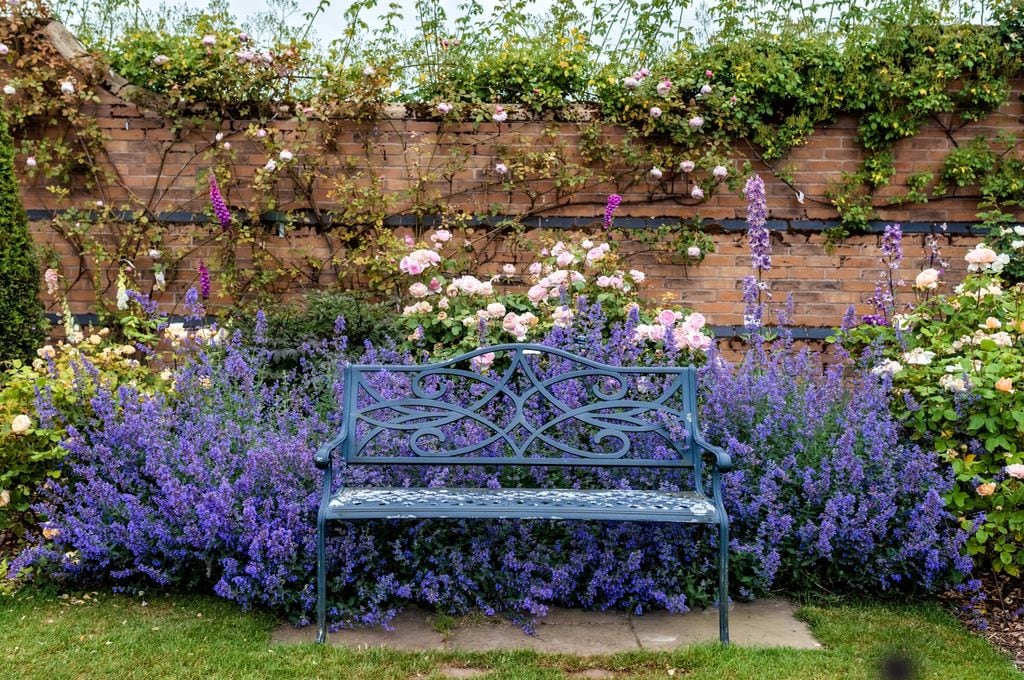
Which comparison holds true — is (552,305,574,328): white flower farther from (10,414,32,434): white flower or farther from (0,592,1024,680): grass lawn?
(10,414,32,434): white flower

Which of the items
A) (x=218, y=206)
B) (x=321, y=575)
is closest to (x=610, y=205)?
(x=218, y=206)

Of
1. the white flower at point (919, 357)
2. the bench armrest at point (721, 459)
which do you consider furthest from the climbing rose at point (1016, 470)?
the bench armrest at point (721, 459)

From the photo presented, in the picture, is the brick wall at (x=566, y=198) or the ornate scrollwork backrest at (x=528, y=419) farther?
the brick wall at (x=566, y=198)

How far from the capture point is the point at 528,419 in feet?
12.1

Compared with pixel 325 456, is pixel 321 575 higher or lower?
lower

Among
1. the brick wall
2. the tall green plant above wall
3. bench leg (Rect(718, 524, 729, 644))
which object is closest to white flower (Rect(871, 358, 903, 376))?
bench leg (Rect(718, 524, 729, 644))

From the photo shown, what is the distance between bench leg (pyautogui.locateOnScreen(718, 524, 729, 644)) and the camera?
291cm

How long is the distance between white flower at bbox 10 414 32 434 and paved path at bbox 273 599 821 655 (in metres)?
1.43

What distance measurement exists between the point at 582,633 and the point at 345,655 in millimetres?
839

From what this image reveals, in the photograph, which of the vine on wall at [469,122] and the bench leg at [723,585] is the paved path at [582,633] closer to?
the bench leg at [723,585]

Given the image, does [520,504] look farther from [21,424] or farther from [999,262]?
[999,262]

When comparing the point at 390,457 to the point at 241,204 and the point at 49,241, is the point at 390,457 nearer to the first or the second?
the point at 241,204

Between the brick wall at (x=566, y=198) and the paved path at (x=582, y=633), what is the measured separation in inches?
134

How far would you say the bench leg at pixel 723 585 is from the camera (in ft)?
9.53
